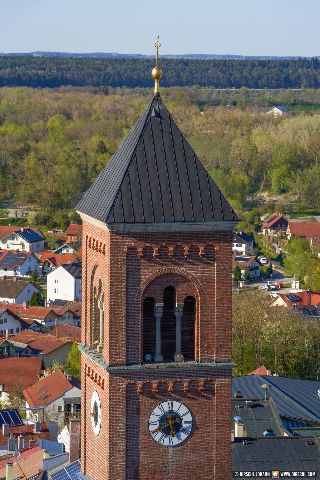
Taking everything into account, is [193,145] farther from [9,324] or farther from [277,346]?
[277,346]

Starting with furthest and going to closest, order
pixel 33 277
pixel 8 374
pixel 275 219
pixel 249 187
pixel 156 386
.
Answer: pixel 249 187, pixel 275 219, pixel 33 277, pixel 8 374, pixel 156 386

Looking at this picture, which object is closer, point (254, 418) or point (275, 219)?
point (254, 418)

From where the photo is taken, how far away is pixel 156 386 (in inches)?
900

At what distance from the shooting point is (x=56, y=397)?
51344 mm

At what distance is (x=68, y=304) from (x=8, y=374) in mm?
21158


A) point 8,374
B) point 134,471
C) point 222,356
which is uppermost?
point 222,356

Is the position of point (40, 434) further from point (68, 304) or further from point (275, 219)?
point (275, 219)

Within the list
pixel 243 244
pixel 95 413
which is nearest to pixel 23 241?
pixel 243 244

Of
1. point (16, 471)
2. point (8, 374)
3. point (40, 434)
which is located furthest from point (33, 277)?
point (16, 471)

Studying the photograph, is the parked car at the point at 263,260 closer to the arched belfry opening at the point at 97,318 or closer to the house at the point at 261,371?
the house at the point at 261,371

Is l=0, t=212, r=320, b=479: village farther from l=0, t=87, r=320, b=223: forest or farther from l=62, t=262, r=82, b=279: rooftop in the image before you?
l=0, t=87, r=320, b=223: forest

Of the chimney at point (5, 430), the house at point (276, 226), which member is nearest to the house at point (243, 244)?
the house at point (276, 226)

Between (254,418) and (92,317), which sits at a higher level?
(92,317)

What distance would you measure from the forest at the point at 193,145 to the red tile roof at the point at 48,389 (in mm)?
58628
